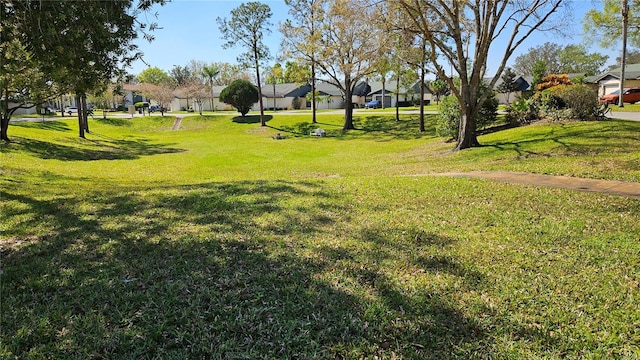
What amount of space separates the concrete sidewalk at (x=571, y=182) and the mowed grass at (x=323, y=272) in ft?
1.57

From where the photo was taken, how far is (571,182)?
7605mm

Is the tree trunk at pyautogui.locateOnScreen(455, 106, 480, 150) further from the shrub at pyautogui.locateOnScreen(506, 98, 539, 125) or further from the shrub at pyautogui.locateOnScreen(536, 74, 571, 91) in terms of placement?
the shrub at pyautogui.locateOnScreen(536, 74, 571, 91)

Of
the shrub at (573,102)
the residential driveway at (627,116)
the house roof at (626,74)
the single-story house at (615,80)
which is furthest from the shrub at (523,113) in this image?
the house roof at (626,74)

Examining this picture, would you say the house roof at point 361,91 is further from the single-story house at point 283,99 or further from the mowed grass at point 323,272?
the mowed grass at point 323,272

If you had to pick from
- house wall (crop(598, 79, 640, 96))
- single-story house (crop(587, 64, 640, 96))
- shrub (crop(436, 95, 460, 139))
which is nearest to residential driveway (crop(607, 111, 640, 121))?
shrub (crop(436, 95, 460, 139))

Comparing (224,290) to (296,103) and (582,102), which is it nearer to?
(582,102)

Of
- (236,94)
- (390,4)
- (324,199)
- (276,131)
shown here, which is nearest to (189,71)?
(236,94)

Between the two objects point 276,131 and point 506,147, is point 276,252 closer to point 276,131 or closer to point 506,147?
point 506,147

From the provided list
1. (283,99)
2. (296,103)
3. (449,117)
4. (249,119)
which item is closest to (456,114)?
(449,117)

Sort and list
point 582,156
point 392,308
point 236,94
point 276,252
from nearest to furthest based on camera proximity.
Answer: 1. point 392,308
2. point 276,252
3. point 582,156
4. point 236,94

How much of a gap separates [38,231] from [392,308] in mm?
4905

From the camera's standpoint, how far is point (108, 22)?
629 cm

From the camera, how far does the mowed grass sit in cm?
289

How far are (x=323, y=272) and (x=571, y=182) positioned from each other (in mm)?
6119
